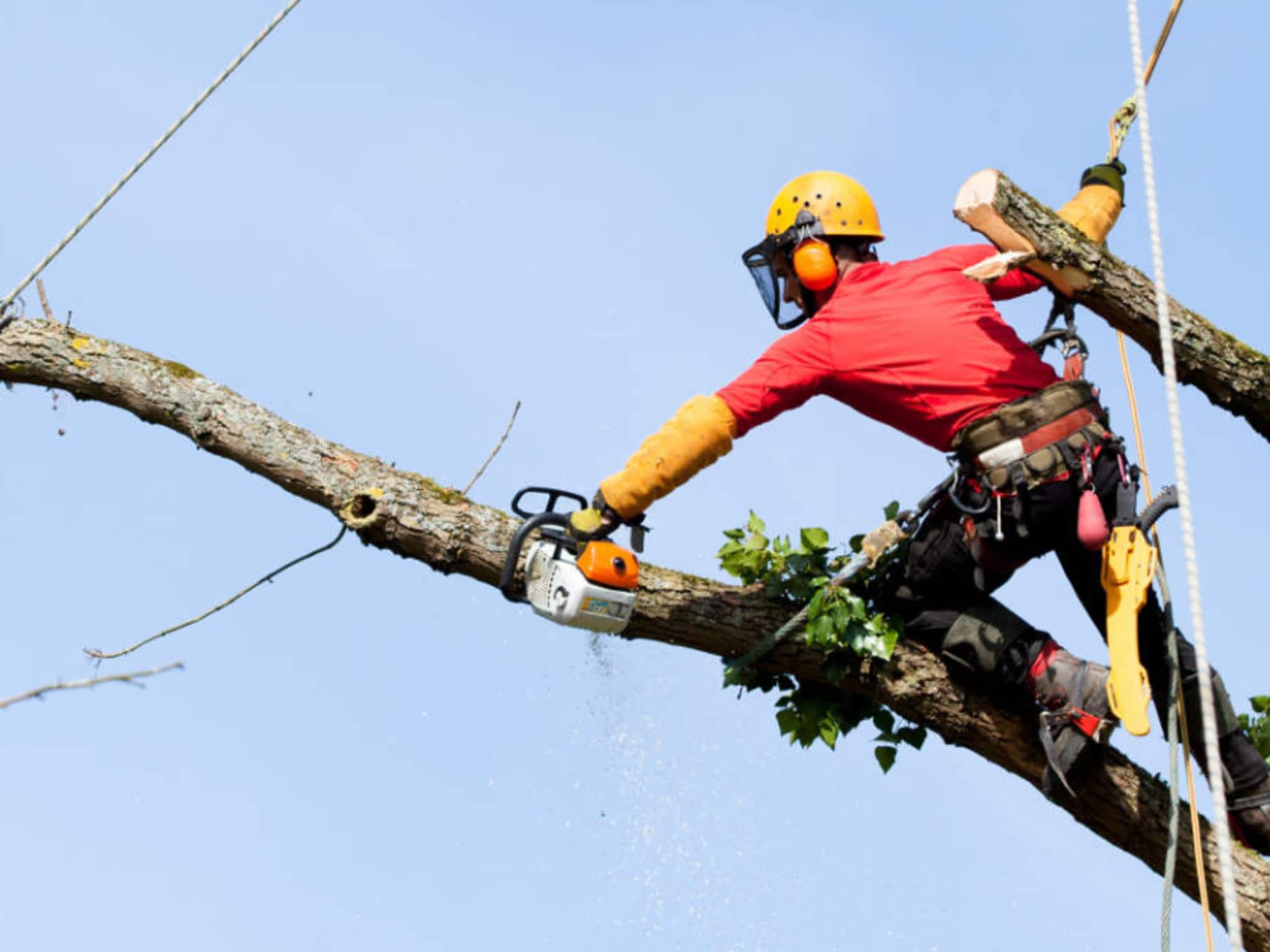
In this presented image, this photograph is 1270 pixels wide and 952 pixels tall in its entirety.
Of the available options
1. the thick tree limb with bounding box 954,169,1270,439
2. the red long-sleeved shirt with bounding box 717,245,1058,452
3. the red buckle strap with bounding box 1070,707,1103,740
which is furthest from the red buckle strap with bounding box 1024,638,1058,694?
the thick tree limb with bounding box 954,169,1270,439

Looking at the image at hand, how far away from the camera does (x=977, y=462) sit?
5.12 m

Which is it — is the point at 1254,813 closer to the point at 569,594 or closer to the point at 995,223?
the point at 995,223

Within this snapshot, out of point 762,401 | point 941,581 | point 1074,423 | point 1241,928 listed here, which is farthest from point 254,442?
point 1241,928

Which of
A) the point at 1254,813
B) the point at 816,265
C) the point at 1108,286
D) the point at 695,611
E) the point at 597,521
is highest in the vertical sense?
the point at 816,265

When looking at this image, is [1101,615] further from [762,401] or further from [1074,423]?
[762,401]

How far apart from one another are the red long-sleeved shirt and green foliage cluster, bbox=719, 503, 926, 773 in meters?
0.43

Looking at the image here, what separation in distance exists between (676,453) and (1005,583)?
116cm

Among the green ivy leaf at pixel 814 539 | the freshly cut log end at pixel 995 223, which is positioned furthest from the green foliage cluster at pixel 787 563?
the freshly cut log end at pixel 995 223

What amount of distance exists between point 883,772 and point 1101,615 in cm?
88

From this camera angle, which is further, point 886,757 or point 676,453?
point 886,757

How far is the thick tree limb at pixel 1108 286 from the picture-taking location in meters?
4.94

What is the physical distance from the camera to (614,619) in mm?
5184

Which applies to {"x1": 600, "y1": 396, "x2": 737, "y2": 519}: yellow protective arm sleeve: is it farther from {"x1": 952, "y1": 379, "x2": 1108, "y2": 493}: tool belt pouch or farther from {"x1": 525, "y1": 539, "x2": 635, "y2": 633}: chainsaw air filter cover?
{"x1": 952, "y1": 379, "x2": 1108, "y2": 493}: tool belt pouch

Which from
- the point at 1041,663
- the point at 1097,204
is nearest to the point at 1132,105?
the point at 1097,204
